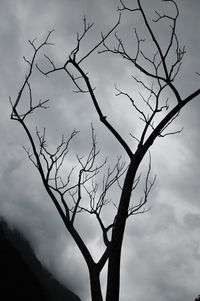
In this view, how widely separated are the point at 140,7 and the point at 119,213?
3.12m

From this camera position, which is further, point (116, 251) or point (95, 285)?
point (95, 285)

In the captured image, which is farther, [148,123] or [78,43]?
[78,43]

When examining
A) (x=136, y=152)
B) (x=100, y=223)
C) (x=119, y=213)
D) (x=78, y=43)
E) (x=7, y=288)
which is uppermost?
(x=7, y=288)

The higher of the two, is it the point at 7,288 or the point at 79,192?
the point at 7,288

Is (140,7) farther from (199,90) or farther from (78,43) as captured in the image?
(199,90)

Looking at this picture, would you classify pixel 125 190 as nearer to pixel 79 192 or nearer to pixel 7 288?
pixel 79 192

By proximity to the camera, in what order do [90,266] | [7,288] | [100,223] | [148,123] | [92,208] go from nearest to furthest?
[90,266]
[148,123]
[100,223]
[92,208]
[7,288]

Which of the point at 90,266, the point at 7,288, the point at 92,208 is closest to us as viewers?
the point at 90,266

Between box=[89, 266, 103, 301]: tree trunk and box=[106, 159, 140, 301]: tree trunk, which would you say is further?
box=[89, 266, 103, 301]: tree trunk

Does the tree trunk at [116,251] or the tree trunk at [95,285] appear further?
the tree trunk at [95,285]

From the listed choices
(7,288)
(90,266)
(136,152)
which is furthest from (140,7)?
(7,288)

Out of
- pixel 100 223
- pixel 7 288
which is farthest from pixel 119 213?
pixel 7 288

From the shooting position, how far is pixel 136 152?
5348mm

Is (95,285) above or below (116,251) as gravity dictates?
below
